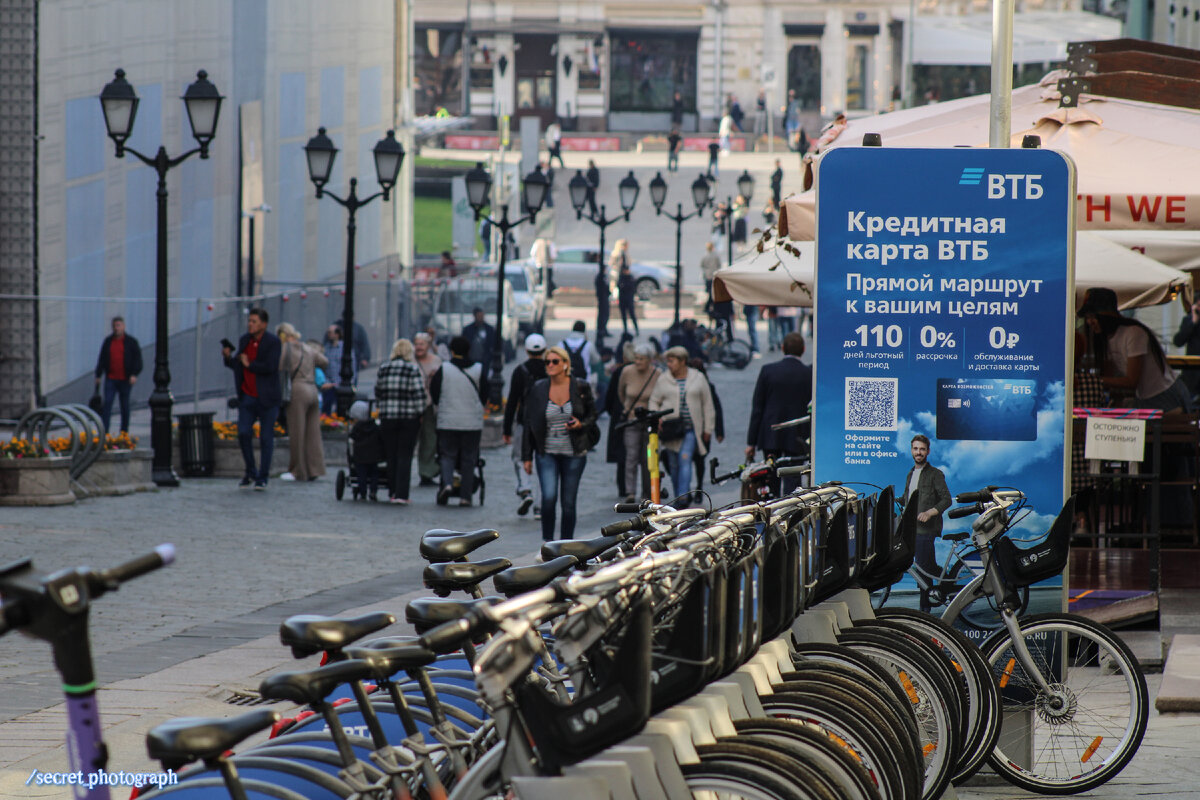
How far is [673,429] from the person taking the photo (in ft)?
55.3

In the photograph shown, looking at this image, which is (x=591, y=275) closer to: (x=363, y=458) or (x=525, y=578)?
(x=363, y=458)

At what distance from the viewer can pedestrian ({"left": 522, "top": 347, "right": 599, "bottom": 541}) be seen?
1382 cm

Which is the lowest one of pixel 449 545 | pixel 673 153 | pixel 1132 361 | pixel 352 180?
pixel 449 545

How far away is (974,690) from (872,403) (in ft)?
4.33

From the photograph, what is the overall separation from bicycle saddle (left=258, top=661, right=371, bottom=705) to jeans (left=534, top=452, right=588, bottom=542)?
32.7 feet

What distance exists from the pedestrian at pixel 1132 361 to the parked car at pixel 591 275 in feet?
112

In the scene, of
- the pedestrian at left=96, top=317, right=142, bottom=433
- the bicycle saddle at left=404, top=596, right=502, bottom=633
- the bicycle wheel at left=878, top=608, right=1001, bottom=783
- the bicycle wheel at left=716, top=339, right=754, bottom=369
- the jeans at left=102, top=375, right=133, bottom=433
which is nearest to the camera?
the bicycle saddle at left=404, top=596, right=502, bottom=633

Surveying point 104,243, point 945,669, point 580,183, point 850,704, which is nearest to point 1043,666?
point 945,669

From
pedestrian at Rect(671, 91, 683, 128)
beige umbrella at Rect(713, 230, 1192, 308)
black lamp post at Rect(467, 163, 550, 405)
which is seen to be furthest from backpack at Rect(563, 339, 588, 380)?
pedestrian at Rect(671, 91, 683, 128)

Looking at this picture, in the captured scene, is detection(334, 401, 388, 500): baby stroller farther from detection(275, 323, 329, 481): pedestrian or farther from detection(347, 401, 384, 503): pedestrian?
detection(275, 323, 329, 481): pedestrian

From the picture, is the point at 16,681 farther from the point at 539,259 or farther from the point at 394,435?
the point at 539,259

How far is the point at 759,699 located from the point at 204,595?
766cm

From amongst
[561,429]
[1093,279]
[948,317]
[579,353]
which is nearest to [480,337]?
[579,353]

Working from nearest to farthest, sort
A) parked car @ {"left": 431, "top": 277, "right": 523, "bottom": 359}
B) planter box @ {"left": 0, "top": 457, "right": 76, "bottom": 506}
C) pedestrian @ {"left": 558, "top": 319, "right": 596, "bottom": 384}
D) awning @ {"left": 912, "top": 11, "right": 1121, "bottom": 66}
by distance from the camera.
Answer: planter box @ {"left": 0, "top": 457, "right": 76, "bottom": 506} → pedestrian @ {"left": 558, "top": 319, "right": 596, "bottom": 384} → parked car @ {"left": 431, "top": 277, "right": 523, "bottom": 359} → awning @ {"left": 912, "top": 11, "right": 1121, "bottom": 66}
